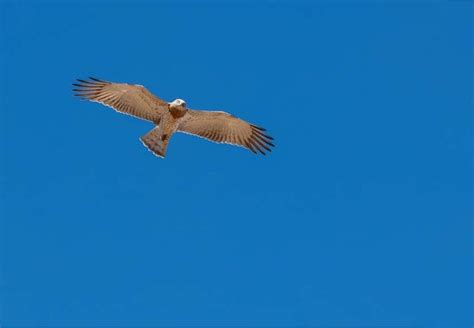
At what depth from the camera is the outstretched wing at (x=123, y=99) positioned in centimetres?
1773

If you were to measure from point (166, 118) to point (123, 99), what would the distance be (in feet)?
3.32

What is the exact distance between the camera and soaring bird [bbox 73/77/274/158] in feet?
57.5

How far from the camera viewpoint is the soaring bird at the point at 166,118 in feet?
57.5

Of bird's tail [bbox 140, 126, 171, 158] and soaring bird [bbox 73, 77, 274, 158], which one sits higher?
soaring bird [bbox 73, 77, 274, 158]

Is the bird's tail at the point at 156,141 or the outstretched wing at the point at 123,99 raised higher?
the outstretched wing at the point at 123,99

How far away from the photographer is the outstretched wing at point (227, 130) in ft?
59.2

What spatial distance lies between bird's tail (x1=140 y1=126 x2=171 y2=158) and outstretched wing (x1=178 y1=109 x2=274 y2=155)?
0.58 m

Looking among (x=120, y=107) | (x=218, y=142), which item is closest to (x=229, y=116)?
(x=218, y=142)

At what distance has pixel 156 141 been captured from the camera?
1747 cm

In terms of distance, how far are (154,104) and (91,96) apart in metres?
1.31

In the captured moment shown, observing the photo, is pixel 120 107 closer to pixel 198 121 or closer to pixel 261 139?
pixel 198 121

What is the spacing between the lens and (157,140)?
17484 mm

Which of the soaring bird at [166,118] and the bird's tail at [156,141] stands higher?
the soaring bird at [166,118]

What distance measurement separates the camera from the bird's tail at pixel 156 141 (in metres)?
17.4
